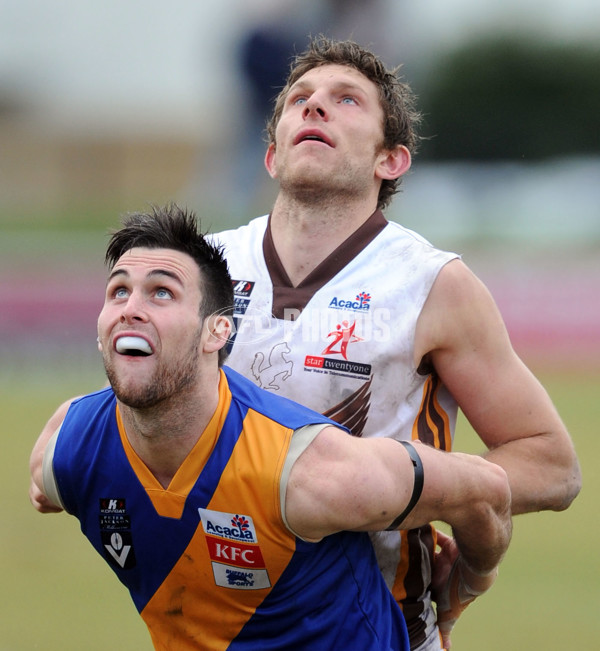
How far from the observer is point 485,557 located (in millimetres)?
3824

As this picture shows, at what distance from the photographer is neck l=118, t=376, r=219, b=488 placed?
3.36 m

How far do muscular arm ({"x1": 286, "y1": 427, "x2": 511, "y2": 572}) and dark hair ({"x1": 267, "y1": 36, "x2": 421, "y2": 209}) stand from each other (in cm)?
148

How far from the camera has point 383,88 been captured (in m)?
4.51

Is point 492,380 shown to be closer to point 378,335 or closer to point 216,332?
point 378,335

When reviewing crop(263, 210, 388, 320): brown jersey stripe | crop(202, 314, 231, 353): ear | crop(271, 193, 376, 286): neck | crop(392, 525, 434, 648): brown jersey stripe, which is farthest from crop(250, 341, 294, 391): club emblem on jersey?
crop(392, 525, 434, 648): brown jersey stripe

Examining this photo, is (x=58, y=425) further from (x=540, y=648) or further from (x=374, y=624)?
(x=540, y=648)

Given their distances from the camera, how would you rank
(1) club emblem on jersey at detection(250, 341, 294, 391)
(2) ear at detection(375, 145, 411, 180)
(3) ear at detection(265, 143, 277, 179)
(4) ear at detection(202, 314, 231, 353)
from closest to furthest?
(4) ear at detection(202, 314, 231, 353)
(1) club emblem on jersey at detection(250, 341, 294, 391)
(2) ear at detection(375, 145, 411, 180)
(3) ear at detection(265, 143, 277, 179)

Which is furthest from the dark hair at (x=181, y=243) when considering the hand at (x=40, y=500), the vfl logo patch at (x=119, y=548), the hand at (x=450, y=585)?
the hand at (x=450, y=585)

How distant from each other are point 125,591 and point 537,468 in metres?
4.12

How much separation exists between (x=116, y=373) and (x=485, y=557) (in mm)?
1434

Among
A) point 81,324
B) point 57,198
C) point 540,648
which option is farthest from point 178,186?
point 540,648

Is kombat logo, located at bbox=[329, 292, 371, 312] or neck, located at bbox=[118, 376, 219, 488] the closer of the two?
neck, located at bbox=[118, 376, 219, 488]

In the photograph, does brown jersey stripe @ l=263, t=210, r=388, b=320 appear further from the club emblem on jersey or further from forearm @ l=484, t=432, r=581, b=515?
forearm @ l=484, t=432, r=581, b=515

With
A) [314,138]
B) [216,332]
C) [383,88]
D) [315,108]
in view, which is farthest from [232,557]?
[383,88]
